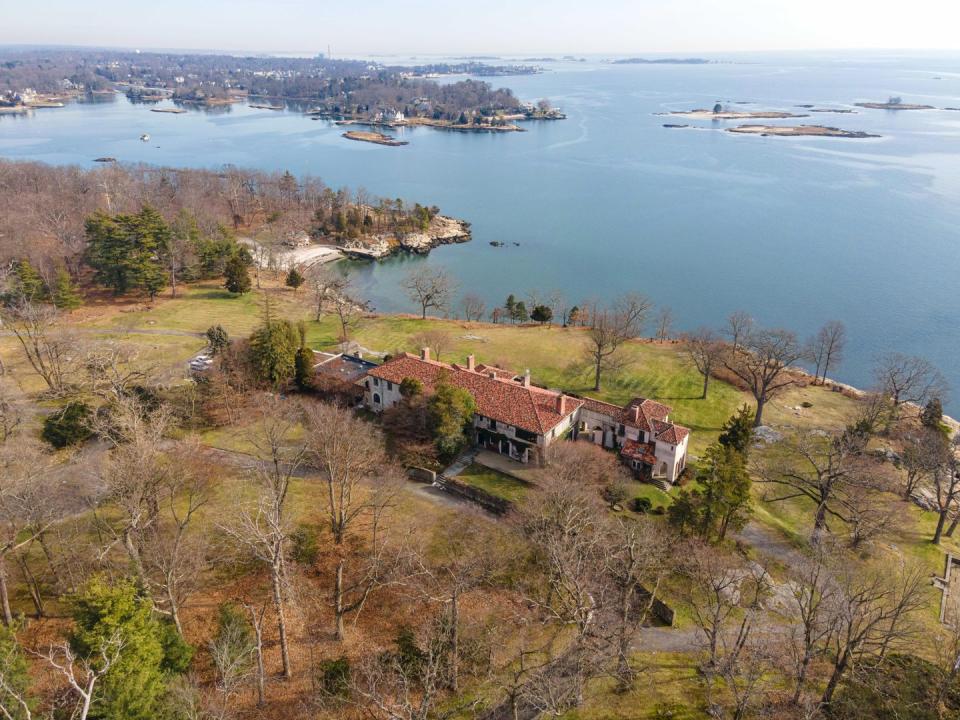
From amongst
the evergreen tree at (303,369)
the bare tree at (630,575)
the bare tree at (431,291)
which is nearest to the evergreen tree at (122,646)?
the bare tree at (630,575)

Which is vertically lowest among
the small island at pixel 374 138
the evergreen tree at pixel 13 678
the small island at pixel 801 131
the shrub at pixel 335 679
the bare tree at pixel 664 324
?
the bare tree at pixel 664 324

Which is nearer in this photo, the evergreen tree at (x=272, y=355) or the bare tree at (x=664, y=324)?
the evergreen tree at (x=272, y=355)

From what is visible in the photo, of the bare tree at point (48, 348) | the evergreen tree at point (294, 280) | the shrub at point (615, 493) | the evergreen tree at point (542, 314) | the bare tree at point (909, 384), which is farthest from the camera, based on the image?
the evergreen tree at point (294, 280)

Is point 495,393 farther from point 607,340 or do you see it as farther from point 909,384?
point 909,384

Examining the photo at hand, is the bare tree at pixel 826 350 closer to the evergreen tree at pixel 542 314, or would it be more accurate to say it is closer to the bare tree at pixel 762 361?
the bare tree at pixel 762 361

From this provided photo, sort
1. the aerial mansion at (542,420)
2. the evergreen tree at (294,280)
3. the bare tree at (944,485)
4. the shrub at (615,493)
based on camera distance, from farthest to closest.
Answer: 1. the evergreen tree at (294,280)
2. the aerial mansion at (542,420)
3. the shrub at (615,493)
4. the bare tree at (944,485)

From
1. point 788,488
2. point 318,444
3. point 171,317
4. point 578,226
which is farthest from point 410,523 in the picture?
point 578,226

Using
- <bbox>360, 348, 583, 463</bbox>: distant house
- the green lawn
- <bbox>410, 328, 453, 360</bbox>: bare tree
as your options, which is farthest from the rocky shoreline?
the green lawn

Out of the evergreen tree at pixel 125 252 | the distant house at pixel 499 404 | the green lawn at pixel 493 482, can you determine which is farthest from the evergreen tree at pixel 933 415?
the evergreen tree at pixel 125 252

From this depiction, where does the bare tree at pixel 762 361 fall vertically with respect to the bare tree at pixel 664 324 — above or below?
above
